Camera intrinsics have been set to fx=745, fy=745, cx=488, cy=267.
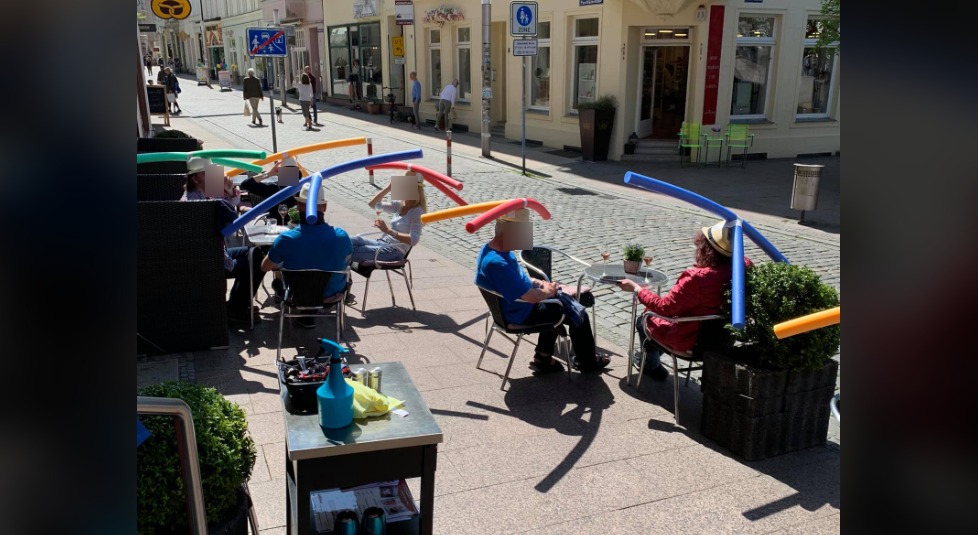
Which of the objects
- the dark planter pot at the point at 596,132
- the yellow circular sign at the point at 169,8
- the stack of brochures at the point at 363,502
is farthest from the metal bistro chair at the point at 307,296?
the dark planter pot at the point at 596,132

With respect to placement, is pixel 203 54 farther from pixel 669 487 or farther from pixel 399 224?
pixel 669 487

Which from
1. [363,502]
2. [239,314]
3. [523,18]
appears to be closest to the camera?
[363,502]

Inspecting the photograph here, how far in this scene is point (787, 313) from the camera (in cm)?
435

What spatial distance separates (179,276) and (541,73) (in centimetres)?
1644

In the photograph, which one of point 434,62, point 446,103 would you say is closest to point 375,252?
point 446,103

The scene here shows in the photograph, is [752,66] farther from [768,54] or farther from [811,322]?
[811,322]

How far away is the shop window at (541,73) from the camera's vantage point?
20.5 m

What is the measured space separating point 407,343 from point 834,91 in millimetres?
16985

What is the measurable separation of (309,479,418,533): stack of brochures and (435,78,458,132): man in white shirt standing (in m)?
20.8

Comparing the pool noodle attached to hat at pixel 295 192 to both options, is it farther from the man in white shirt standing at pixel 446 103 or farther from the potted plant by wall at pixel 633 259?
the man in white shirt standing at pixel 446 103

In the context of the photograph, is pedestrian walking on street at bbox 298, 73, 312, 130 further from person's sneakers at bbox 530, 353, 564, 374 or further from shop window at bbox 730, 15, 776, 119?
person's sneakers at bbox 530, 353, 564, 374

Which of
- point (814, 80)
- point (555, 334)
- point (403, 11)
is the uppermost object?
point (403, 11)

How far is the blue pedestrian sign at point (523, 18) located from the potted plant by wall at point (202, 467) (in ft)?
42.8
